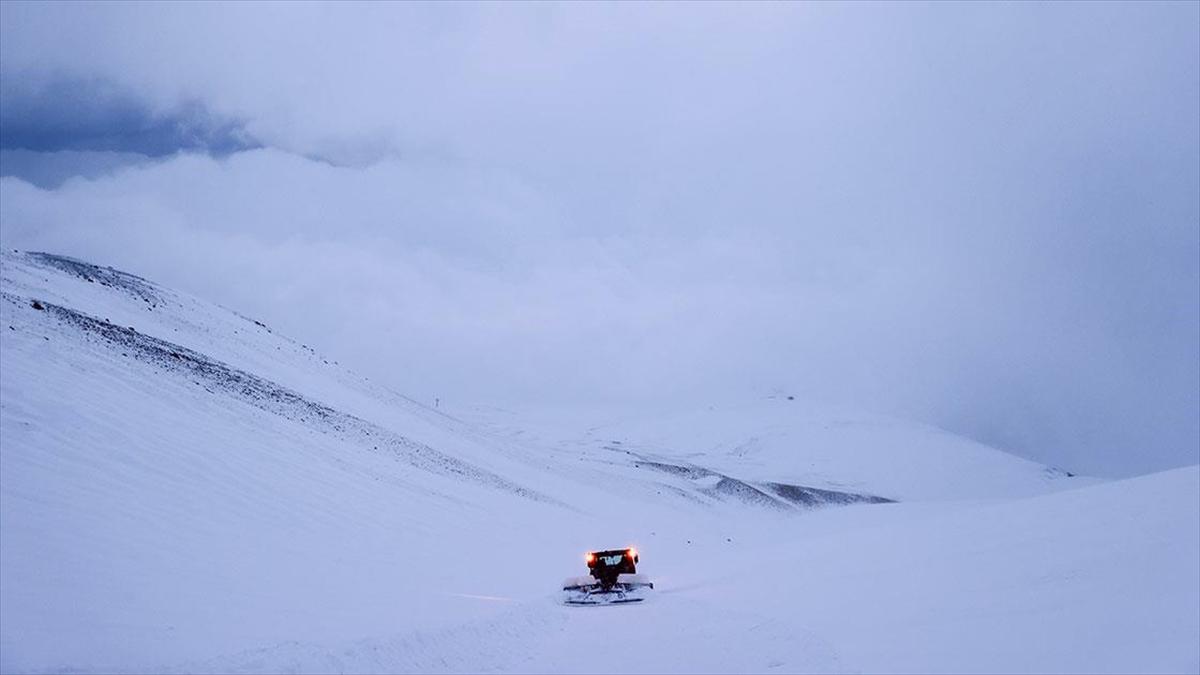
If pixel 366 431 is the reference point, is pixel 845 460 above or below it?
above

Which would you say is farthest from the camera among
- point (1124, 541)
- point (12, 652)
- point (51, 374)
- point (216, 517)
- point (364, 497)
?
point (364, 497)

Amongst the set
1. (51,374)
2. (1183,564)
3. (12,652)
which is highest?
(1183,564)

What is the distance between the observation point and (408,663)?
10.7 metres

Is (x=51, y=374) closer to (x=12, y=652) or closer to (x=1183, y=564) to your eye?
(x=12, y=652)

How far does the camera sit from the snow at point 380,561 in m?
10.1

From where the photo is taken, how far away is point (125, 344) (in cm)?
3089

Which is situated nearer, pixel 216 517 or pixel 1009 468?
pixel 216 517

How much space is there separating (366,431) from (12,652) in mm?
30912

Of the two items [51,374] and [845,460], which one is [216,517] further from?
[845,460]

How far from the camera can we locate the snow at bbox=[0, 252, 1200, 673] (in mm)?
10117

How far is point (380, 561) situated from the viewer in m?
21.4

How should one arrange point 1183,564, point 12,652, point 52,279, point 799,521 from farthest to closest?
point 799,521 < point 52,279 < point 1183,564 < point 12,652

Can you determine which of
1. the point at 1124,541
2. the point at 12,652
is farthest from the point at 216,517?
the point at 1124,541

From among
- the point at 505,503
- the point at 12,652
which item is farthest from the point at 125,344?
the point at 12,652
